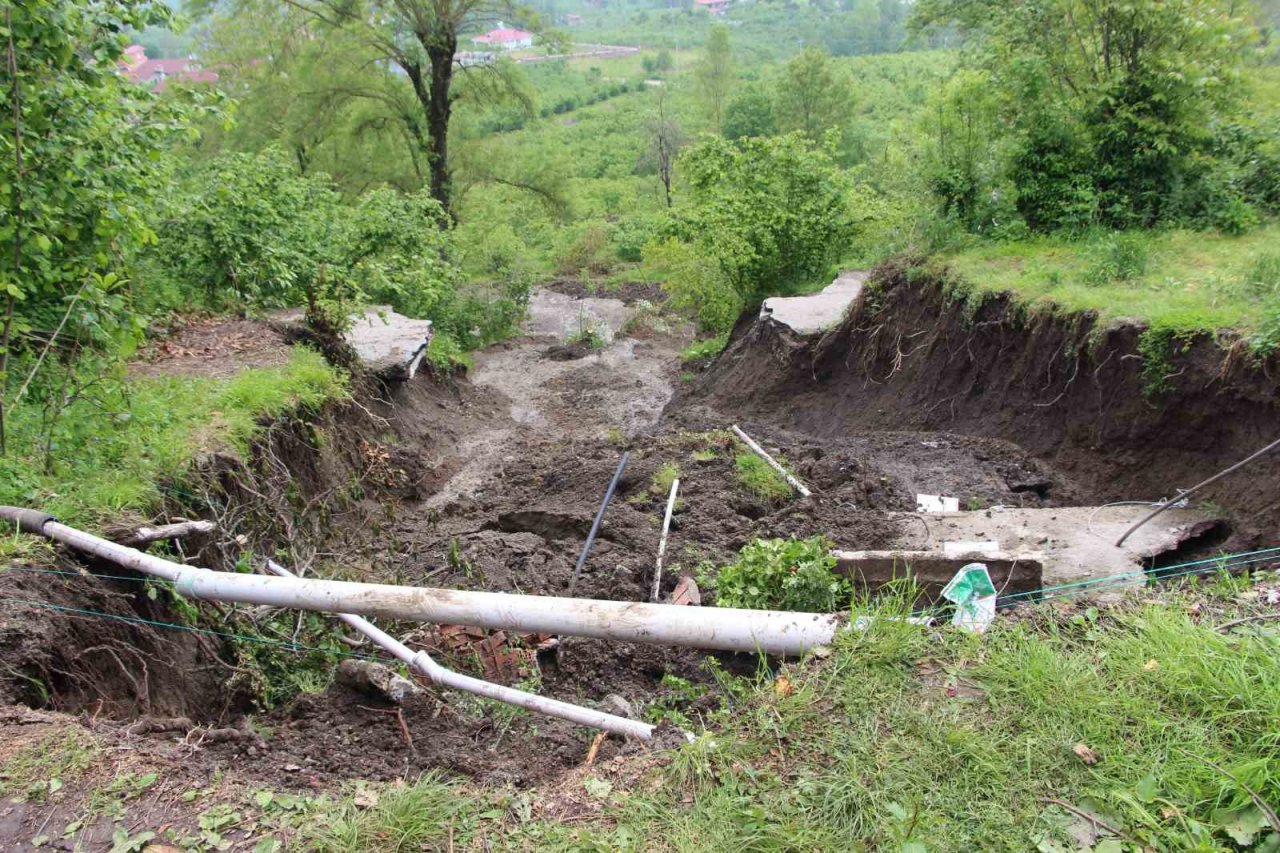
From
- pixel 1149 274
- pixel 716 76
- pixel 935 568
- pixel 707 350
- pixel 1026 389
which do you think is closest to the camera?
pixel 935 568

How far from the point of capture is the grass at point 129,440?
4.82 m

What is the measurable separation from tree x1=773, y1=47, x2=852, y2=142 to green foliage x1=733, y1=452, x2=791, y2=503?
25713 mm

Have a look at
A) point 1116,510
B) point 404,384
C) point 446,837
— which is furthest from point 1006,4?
point 446,837

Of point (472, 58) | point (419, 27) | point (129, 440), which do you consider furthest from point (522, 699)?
point (472, 58)

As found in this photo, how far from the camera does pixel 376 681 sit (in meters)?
4.09

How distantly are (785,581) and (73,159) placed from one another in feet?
16.1

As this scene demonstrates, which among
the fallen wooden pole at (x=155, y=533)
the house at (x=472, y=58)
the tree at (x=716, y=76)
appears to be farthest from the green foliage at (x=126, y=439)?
the tree at (x=716, y=76)

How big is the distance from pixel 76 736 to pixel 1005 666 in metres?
3.60

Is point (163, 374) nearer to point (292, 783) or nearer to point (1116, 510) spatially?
point (292, 783)

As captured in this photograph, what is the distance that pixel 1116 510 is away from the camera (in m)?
6.33

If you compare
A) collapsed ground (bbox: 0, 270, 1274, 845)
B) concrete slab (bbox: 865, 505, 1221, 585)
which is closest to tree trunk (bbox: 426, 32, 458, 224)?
collapsed ground (bbox: 0, 270, 1274, 845)

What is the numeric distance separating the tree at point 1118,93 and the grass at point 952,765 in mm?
8387

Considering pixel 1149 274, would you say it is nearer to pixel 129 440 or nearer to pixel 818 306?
pixel 818 306

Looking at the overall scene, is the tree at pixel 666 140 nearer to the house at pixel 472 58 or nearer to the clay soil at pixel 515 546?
the house at pixel 472 58
